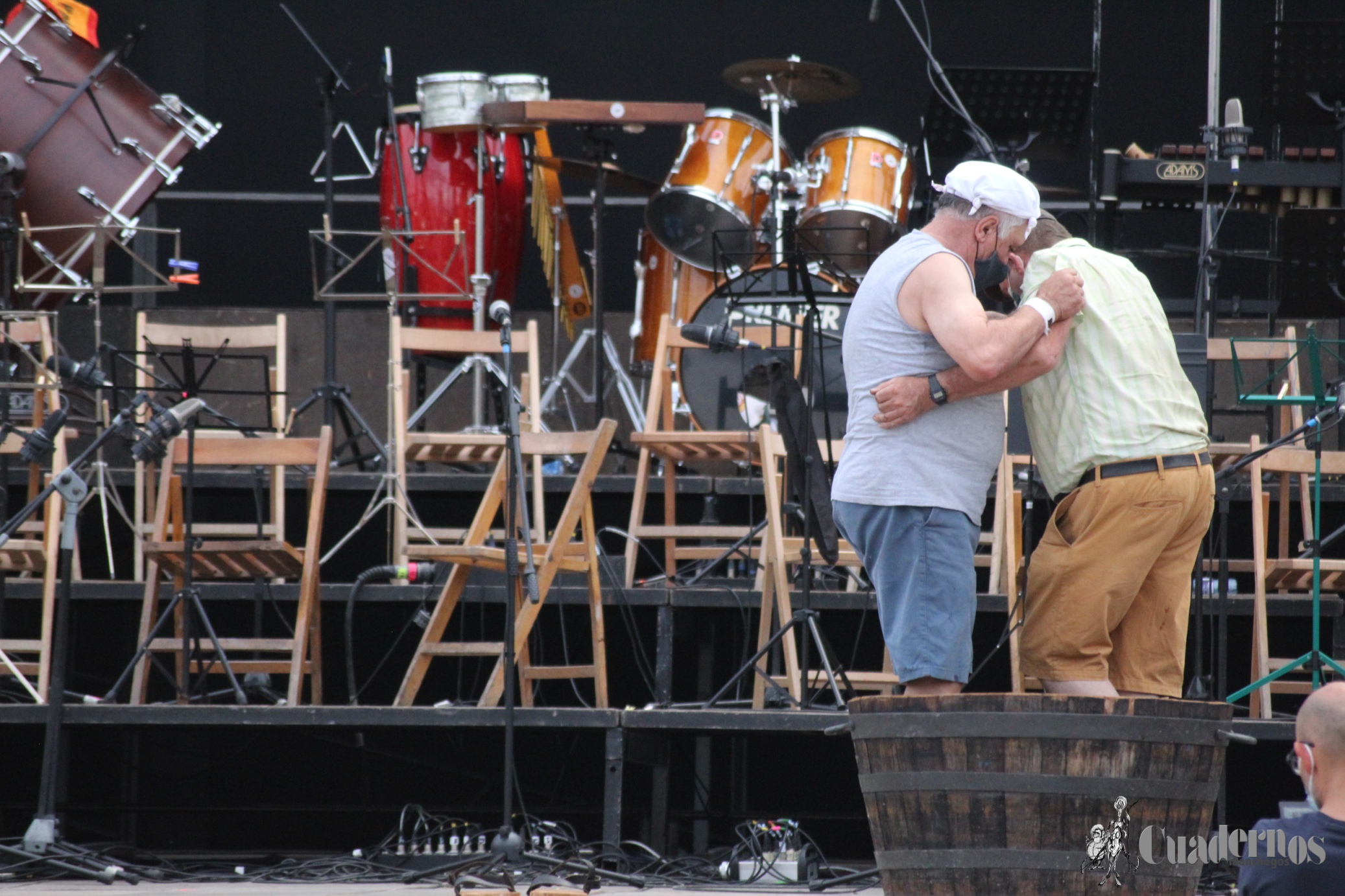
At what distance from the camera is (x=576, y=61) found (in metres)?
7.81

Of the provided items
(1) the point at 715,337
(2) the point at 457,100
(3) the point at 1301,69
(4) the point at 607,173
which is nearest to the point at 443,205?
(2) the point at 457,100

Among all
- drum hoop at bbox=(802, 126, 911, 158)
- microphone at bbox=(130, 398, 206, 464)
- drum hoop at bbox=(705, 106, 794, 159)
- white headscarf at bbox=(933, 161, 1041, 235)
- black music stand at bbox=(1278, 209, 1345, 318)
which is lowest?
microphone at bbox=(130, 398, 206, 464)

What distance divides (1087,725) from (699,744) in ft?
10.5

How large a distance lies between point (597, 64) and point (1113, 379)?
522 centimetres

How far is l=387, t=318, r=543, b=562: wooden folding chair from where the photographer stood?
18.4 ft

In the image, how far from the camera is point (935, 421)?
9.53 feet

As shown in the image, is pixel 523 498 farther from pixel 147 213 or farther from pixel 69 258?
A: pixel 147 213

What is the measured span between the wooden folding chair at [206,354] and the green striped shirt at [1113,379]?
2.92m

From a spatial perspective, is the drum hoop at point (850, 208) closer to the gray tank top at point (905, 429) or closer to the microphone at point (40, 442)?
the microphone at point (40, 442)

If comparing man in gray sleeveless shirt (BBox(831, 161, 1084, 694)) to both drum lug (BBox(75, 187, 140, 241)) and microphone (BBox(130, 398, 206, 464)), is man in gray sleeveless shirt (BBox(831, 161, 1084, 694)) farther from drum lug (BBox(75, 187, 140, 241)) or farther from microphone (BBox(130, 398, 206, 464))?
drum lug (BBox(75, 187, 140, 241))

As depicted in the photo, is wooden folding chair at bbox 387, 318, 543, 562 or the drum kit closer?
wooden folding chair at bbox 387, 318, 543, 562

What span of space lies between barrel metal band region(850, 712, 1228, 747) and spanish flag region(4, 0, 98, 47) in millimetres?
4878

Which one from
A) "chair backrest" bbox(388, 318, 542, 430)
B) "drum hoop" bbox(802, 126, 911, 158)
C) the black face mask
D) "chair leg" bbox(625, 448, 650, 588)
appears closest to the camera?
the black face mask

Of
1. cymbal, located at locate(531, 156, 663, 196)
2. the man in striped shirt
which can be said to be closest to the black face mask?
the man in striped shirt
